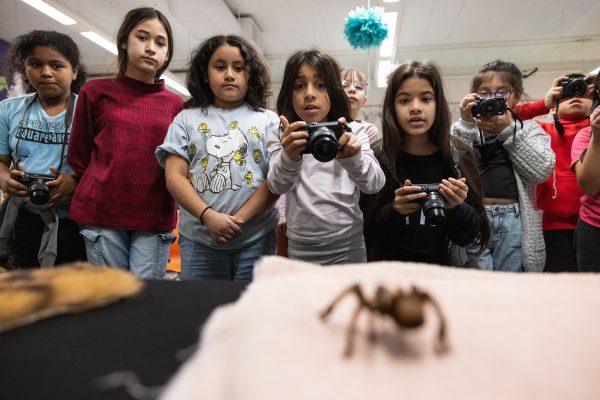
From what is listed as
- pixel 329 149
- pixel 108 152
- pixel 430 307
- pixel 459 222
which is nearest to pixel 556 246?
pixel 459 222

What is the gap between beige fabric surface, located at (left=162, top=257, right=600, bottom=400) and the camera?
28 centimetres

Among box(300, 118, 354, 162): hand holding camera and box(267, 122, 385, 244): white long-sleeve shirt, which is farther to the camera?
box(267, 122, 385, 244): white long-sleeve shirt

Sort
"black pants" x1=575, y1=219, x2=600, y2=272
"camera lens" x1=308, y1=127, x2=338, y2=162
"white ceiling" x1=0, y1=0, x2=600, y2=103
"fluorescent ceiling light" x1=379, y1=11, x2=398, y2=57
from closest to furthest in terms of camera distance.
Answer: "camera lens" x1=308, y1=127, x2=338, y2=162
"black pants" x1=575, y1=219, x2=600, y2=272
"fluorescent ceiling light" x1=379, y1=11, x2=398, y2=57
"white ceiling" x1=0, y1=0, x2=600, y2=103

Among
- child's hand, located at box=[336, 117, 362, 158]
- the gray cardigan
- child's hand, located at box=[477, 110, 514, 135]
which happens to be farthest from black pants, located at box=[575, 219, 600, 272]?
child's hand, located at box=[336, 117, 362, 158]

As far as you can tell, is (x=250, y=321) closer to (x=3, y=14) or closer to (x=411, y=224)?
(x=411, y=224)

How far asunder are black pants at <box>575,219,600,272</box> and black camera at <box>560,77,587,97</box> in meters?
0.59

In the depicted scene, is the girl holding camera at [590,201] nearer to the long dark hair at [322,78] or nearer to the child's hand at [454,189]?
the child's hand at [454,189]

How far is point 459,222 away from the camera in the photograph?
1114 mm

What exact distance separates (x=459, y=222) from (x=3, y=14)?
6588 millimetres

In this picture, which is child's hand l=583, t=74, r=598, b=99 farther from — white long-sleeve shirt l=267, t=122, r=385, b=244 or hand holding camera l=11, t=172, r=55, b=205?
hand holding camera l=11, t=172, r=55, b=205

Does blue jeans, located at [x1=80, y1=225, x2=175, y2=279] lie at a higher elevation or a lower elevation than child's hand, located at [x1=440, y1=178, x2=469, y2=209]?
lower

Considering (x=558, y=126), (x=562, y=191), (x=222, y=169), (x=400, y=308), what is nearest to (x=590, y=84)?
(x=558, y=126)

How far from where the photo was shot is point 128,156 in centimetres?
124

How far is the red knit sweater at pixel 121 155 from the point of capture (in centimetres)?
122
